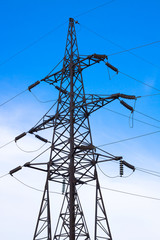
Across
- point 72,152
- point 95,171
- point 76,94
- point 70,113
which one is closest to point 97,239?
point 95,171

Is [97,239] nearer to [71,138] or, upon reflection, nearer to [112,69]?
[71,138]

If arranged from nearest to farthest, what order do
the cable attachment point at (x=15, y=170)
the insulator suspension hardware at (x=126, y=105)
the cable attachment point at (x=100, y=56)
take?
the insulator suspension hardware at (x=126, y=105) < the cable attachment point at (x=100, y=56) < the cable attachment point at (x=15, y=170)

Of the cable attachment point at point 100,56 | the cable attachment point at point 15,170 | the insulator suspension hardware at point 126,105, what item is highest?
the cable attachment point at point 100,56

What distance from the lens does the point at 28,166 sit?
2261cm

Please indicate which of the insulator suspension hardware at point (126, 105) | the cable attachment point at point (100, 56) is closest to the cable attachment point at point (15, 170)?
the insulator suspension hardware at point (126, 105)

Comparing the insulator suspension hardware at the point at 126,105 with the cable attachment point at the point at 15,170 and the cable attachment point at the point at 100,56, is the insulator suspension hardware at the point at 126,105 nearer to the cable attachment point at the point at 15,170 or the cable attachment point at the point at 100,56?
the cable attachment point at the point at 100,56

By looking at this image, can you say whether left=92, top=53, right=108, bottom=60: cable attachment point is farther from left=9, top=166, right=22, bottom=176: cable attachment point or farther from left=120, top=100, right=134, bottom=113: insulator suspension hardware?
left=9, top=166, right=22, bottom=176: cable attachment point

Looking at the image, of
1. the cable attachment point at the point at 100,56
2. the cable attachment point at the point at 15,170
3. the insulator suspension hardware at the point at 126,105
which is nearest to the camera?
the insulator suspension hardware at the point at 126,105

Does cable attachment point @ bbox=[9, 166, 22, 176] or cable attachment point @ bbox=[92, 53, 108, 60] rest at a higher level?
cable attachment point @ bbox=[92, 53, 108, 60]

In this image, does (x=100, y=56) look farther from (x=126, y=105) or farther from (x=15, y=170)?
(x=15, y=170)

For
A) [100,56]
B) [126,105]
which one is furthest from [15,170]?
[100,56]

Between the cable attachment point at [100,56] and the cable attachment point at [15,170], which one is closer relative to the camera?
the cable attachment point at [100,56]

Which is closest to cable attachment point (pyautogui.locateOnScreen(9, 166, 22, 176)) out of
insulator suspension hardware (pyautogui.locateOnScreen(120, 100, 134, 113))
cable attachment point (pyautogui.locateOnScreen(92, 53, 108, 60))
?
insulator suspension hardware (pyautogui.locateOnScreen(120, 100, 134, 113))

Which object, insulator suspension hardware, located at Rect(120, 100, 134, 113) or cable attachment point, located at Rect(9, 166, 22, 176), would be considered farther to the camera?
cable attachment point, located at Rect(9, 166, 22, 176)
